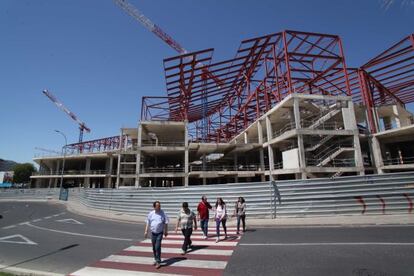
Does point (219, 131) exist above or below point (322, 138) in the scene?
above

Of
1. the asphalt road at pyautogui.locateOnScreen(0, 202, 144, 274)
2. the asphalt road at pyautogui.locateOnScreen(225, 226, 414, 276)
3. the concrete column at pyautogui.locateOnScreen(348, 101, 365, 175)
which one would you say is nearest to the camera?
the asphalt road at pyautogui.locateOnScreen(225, 226, 414, 276)

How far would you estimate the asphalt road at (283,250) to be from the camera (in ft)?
16.6

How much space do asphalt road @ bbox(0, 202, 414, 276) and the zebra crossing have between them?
12.6 inches

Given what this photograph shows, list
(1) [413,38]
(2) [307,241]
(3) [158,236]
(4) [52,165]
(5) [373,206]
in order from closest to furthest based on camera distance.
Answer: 1. (3) [158,236]
2. (2) [307,241]
3. (5) [373,206]
4. (1) [413,38]
5. (4) [52,165]

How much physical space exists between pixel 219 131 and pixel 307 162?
24270 millimetres

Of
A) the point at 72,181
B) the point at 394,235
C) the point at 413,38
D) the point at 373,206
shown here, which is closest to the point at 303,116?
the point at 413,38

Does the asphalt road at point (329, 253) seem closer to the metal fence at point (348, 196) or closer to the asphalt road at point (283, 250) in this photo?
the asphalt road at point (283, 250)

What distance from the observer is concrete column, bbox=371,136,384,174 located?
76.4 feet

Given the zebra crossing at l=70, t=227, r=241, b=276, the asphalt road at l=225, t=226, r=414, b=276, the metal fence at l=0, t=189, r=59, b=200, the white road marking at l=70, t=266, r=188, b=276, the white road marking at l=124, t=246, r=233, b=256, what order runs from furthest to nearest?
the metal fence at l=0, t=189, r=59, b=200
the white road marking at l=124, t=246, r=233, b=256
the zebra crossing at l=70, t=227, r=241, b=276
the white road marking at l=70, t=266, r=188, b=276
the asphalt road at l=225, t=226, r=414, b=276

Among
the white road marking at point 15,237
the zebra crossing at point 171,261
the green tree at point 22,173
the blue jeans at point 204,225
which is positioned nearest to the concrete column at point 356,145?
the zebra crossing at point 171,261

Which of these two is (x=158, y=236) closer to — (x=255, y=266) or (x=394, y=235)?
(x=255, y=266)

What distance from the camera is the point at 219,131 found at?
45438mm

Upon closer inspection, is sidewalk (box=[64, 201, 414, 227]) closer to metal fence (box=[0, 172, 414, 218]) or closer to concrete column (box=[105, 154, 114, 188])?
metal fence (box=[0, 172, 414, 218])

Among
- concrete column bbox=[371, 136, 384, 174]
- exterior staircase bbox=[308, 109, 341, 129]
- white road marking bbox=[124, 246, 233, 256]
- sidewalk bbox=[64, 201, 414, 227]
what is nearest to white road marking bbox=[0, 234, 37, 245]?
white road marking bbox=[124, 246, 233, 256]
